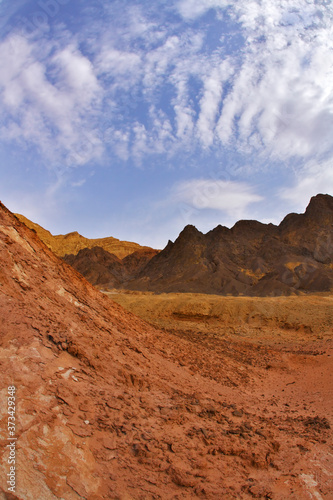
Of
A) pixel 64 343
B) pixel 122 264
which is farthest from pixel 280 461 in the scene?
pixel 122 264

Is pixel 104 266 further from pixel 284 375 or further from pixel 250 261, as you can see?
pixel 284 375

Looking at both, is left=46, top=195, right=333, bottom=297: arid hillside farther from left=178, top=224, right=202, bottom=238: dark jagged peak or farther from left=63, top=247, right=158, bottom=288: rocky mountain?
left=63, top=247, right=158, bottom=288: rocky mountain

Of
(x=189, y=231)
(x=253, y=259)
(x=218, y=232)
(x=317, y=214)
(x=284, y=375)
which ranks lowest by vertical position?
(x=284, y=375)

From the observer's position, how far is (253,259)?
62.8 meters

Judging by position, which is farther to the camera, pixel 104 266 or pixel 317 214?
pixel 104 266

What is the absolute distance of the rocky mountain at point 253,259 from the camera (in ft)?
170

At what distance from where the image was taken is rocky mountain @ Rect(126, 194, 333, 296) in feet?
170

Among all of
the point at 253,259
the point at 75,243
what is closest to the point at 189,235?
the point at 253,259

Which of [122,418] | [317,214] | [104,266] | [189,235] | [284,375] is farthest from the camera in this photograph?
[104,266]

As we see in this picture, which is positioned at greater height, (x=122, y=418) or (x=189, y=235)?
(x=189, y=235)

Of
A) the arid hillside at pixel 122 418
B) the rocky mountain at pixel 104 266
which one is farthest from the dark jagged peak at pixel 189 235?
the arid hillside at pixel 122 418

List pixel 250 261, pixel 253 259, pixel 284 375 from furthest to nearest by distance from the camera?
1. pixel 253 259
2. pixel 250 261
3. pixel 284 375

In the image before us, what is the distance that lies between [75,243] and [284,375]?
379ft

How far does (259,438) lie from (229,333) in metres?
18.7
